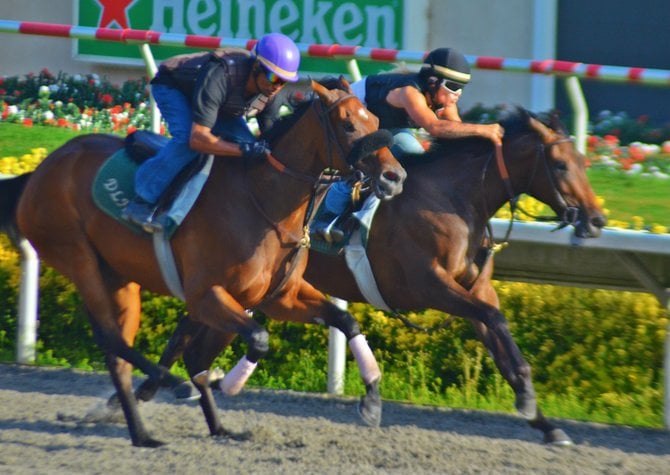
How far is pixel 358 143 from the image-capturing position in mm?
5500

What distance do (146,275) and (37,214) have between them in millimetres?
636

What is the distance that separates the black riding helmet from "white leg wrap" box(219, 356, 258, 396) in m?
1.59

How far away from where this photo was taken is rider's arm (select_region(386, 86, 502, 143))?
641 centimetres

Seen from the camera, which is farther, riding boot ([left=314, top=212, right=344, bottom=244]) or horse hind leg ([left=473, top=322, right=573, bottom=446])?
riding boot ([left=314, top=212, right=344, bottom=244])

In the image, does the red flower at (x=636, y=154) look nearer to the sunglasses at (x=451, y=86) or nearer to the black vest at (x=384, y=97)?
the sunglasses at (x=451, y=86)

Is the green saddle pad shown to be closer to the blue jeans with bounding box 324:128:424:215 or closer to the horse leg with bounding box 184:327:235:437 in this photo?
the horse leg with bounding box 184:327:235:437

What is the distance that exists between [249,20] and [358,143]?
711 centimetres

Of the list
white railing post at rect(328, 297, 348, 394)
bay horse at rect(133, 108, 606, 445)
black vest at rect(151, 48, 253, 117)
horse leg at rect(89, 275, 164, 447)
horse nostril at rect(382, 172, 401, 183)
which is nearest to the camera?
horse nostril at rect(382, 172, 401, 183)

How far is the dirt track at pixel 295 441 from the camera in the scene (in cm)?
575

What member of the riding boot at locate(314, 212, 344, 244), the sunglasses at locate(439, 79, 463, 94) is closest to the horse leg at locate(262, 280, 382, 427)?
the riding boot at locate(314, 212, 344, 244)

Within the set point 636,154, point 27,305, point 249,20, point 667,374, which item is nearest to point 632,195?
point 636,154

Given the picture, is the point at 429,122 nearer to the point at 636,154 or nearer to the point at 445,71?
the point at 445,71

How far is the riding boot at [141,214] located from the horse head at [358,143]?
0.85m

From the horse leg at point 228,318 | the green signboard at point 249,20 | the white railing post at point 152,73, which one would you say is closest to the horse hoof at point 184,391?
the horse leg at point 228,318
